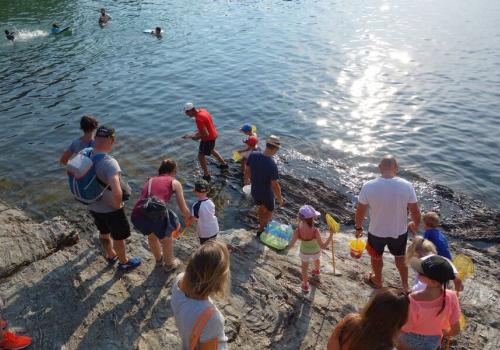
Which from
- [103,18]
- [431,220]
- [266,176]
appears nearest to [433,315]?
[431,220]

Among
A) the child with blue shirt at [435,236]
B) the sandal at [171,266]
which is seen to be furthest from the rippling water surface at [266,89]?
the child with blue shirt at [435,236]

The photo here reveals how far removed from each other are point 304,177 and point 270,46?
54.6 ft

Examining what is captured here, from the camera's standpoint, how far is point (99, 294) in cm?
621

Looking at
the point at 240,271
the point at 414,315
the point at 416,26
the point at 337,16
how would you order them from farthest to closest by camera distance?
the point at 337,16
the point at 416,26
the point at 240,271
the point at 414,315

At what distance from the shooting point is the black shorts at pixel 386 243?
21.6ft

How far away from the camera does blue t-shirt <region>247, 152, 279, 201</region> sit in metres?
8.18

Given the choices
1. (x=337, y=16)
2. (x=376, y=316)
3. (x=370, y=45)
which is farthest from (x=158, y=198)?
(x=337, y=16)

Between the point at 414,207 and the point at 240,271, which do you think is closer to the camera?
the point at 414,207

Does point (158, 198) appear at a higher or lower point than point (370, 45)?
higher

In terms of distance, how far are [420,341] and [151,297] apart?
387 centimetres

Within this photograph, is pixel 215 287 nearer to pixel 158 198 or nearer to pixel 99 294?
pixel 158 198

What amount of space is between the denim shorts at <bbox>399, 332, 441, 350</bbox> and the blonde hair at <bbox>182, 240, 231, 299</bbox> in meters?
2.65

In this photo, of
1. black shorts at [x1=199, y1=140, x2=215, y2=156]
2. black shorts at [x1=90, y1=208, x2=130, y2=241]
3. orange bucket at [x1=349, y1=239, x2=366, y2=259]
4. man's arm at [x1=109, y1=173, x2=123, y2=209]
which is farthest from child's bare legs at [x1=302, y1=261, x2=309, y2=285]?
black shorts at [x1=199, y1=140, x2=215, y2=156]

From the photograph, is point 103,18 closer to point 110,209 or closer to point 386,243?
point 110,209
